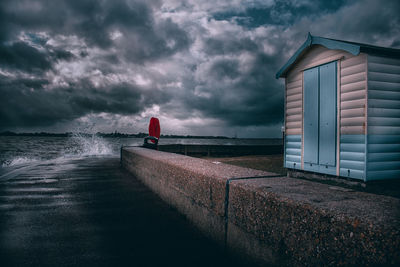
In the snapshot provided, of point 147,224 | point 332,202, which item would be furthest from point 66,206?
point 332,202

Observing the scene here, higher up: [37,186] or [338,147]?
[338,147]

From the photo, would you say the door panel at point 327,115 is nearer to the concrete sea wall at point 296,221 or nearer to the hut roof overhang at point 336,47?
the hut roof overhang at point 336,47

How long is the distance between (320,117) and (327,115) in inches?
9.2

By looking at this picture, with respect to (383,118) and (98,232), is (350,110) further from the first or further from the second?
(98,232)

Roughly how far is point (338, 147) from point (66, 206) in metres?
6.53

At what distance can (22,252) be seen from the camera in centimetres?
256

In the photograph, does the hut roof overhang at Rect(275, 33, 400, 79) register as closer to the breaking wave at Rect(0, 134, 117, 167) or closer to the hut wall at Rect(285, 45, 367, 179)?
the hut wall at Rect(285, 45, 367, 179)

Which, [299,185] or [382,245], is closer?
[382,245]

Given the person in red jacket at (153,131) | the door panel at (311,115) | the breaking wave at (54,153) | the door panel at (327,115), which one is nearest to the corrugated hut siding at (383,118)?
the door panel at (327,115)

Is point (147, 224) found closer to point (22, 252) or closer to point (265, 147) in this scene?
point (22, 252)

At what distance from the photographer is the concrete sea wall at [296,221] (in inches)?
50.7

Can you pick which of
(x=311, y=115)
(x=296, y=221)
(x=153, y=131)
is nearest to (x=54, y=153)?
(x=153, y=131)

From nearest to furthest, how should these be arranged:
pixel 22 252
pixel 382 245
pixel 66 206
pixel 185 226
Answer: pixel 382 245, pixel 22 252, pixel 185 226, pixel 66 206

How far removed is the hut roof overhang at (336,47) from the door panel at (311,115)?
2.35 ft
